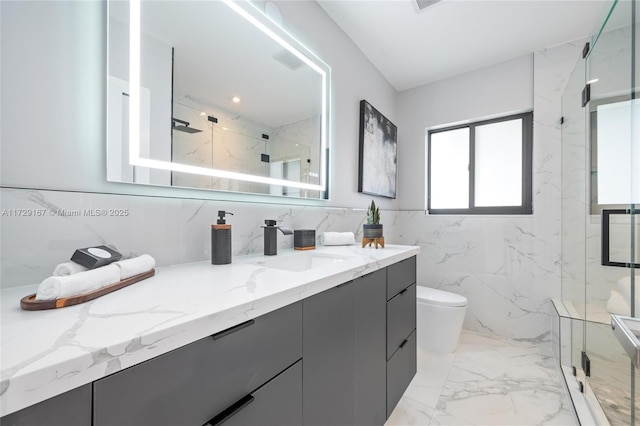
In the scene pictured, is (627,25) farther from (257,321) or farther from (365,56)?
(257,321)

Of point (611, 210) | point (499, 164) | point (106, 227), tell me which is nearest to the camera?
point (106, 227)

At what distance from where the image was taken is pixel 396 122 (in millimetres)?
2920

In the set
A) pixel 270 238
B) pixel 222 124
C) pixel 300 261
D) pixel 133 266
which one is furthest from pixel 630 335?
pixel 222 124

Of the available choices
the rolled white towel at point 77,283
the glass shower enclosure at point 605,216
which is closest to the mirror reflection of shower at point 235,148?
the rolled white towel at point 77,283

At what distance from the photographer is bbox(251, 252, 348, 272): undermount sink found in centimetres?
120

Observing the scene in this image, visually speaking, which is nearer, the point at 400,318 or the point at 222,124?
the point at 222,124

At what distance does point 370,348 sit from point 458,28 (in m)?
2.24

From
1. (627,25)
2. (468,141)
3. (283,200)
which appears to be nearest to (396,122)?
(468,141)

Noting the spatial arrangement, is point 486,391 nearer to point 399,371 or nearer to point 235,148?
point 399,371

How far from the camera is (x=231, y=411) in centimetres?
A: 57

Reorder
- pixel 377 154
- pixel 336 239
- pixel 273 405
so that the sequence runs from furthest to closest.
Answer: pixel 377 154
pixel 336 239
pixel 273 405

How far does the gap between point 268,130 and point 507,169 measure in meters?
2.25

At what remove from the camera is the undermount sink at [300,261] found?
1.20 metres

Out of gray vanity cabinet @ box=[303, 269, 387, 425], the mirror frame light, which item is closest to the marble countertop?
gray vanity cabinet @ box=[303, 269, 387, 425]
